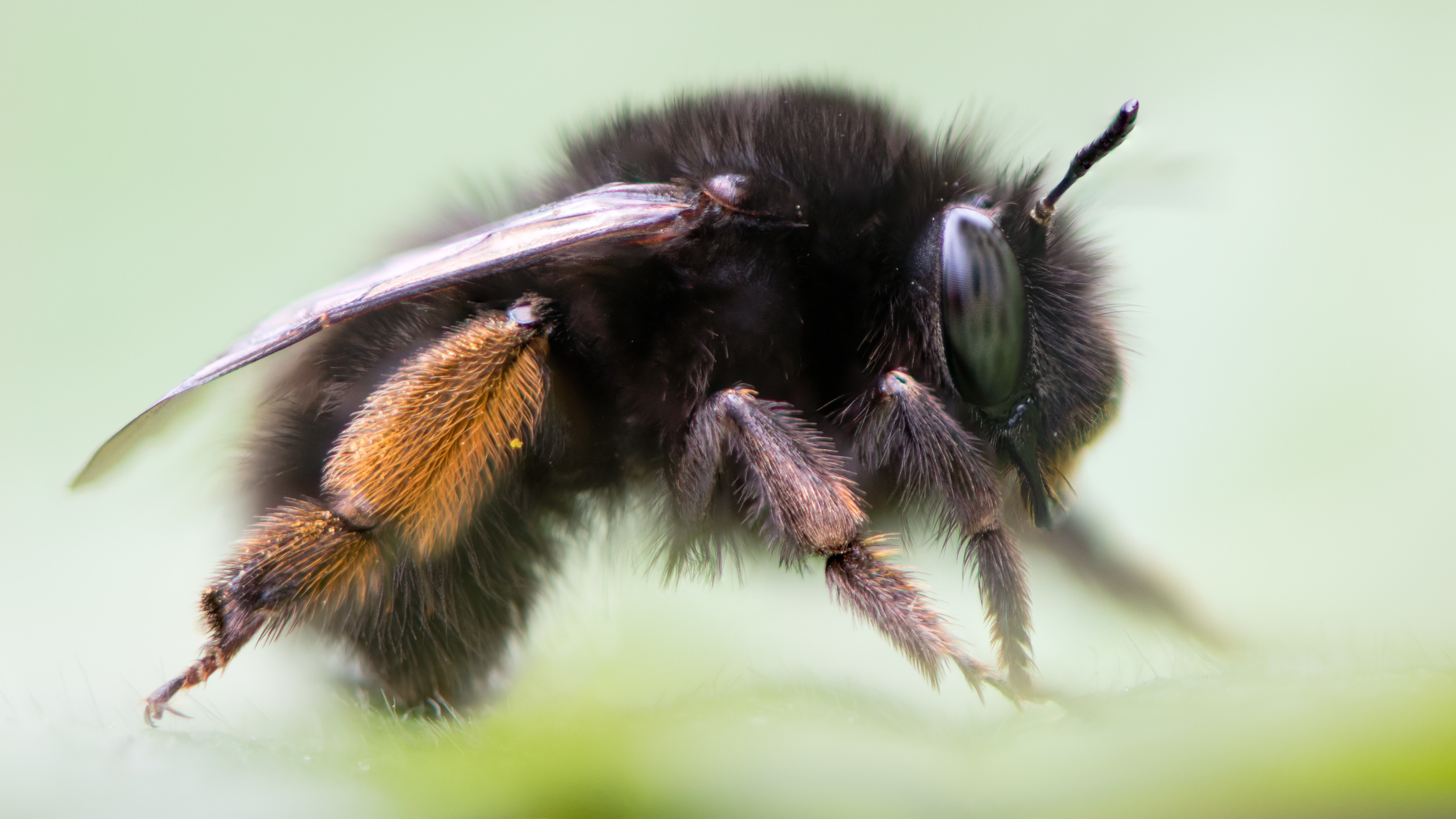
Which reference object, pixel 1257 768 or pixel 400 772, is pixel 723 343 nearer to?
pixel 400 772

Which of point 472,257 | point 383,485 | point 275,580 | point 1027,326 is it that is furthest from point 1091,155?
point 275,580

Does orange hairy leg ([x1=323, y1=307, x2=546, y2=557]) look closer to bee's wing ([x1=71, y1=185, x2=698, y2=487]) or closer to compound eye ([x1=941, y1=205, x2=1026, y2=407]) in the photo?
bee's wing ([x1=71, y1=185, x2=698, y2=487])

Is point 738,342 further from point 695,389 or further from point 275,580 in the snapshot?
point 275,580

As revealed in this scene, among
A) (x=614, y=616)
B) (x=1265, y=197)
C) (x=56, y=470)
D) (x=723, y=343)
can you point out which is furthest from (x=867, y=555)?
(x=56, y=470)

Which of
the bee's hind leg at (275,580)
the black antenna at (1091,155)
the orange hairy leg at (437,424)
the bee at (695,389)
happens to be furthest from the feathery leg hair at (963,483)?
the bee's hind leg at (275,580)

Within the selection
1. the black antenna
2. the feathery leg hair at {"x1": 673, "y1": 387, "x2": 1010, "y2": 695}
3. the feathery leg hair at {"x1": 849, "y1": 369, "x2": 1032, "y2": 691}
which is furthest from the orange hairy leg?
the black antenna
